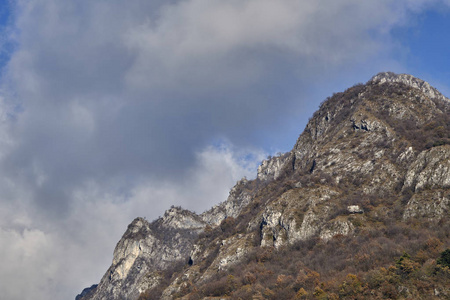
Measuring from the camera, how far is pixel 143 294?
151m

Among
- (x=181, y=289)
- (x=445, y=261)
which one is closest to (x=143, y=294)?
(x=181, y=289)

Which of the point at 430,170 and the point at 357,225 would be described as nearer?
the point at 430,170

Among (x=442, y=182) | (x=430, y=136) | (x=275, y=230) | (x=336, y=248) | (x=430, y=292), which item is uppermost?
(x=430, y=136)

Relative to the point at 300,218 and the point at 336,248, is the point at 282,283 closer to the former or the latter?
the point at 336,248

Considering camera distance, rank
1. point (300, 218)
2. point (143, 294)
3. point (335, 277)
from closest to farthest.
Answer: point (335, 277), point (300, 218), point (143, 294)

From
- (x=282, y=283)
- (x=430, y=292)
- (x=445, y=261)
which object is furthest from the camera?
(x=282, y=283)

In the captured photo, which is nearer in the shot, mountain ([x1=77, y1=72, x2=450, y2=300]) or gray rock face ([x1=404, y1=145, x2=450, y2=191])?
mountain ([x1=77, y1=72, x2=450, y2=300])

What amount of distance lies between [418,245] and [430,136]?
58.7m

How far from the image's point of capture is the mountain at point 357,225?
234 feet

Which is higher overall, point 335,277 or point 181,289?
point 181,289

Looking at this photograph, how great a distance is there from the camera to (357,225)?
326ft

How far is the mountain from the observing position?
71375 mm

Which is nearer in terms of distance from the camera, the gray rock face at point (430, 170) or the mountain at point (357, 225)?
the mountain at point (357, 225)

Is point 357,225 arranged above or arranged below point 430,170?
below
